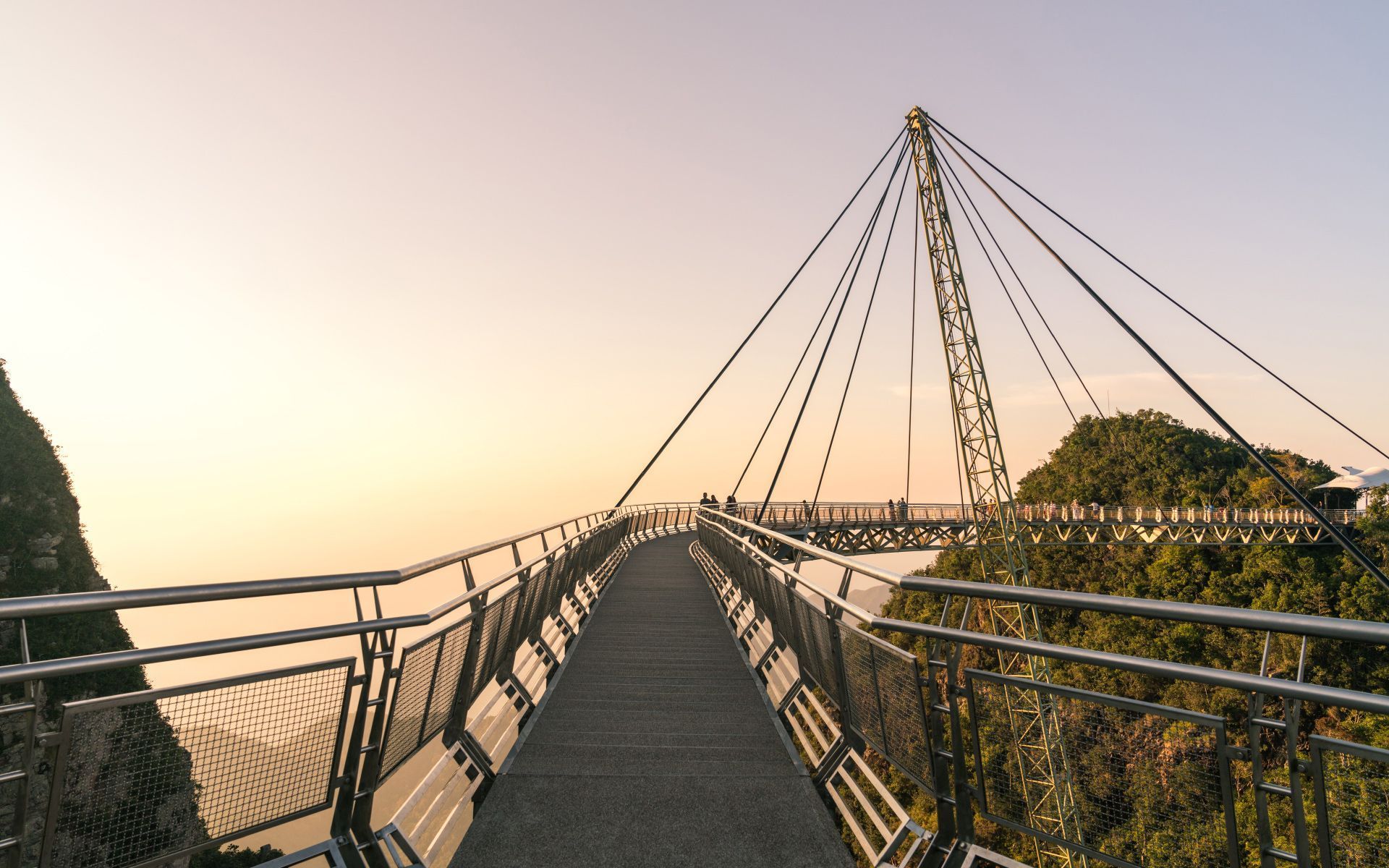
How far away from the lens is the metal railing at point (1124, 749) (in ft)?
7.75

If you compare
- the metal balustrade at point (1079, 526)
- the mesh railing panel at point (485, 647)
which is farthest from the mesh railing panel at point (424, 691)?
the metal balustrade at point (1079, 526)

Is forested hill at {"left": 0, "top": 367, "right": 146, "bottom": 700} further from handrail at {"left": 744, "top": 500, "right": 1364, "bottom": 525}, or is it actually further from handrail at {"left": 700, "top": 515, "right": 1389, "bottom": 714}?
handrail at {"left": 700, "top": 515, "right": 1389, "bottom": 714}

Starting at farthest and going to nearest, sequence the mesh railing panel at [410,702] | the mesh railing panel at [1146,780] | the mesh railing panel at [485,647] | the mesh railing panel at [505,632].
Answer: the mesh railing panel at [505,632] → the mesh railing panel at [485,647] → the mesh railing panel at [410,702] → the mesh railing panel at [1146,780]

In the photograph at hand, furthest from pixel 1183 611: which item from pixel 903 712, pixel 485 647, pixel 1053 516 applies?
pixel 1053 516

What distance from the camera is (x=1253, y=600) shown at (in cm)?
5822

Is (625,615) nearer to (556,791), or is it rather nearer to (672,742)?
(672,742)

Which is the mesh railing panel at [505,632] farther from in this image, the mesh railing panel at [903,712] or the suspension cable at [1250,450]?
the suspension cable at [1250,450]

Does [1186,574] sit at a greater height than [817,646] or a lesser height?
lesser

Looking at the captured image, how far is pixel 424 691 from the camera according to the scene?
4.27m

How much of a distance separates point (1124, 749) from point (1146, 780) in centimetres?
12

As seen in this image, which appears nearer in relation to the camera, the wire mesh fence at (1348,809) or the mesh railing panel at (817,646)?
the wire mesh fence at (1348,809)

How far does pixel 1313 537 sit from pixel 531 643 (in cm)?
7106

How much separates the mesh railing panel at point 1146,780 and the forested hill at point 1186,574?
4762mm

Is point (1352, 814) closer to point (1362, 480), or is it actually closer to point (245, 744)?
point (245, 744)
